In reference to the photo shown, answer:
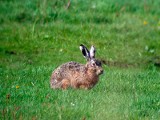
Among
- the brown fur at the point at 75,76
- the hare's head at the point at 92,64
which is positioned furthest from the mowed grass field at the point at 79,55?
the hare's head at the point at 92,64

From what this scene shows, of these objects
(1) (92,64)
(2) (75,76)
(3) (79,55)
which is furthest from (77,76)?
(3) (79,55)

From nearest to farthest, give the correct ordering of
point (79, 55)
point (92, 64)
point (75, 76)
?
point (75, 76) < point (92, 64) < point (79, 55)

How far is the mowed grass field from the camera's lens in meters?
9.04

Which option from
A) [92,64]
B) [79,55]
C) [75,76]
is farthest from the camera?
[79,55]

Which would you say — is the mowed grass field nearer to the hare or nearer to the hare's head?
the hare

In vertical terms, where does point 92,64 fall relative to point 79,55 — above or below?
above

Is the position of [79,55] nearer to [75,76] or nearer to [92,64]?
[92,64]

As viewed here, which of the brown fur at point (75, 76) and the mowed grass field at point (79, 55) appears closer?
the mowed grass field at point (79, 55)

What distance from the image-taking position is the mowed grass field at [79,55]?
29.7 ft

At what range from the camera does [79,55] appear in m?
14.5

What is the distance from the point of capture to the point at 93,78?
10.9m

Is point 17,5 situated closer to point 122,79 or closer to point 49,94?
point 122,79

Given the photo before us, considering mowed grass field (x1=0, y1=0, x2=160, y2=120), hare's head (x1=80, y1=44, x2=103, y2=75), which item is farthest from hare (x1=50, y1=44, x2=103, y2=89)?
mowed grass field (x1=0, y1=0, x2=160, y2=120)

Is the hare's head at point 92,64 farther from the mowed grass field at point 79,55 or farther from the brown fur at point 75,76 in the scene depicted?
the mowed grass field at point 79,55
